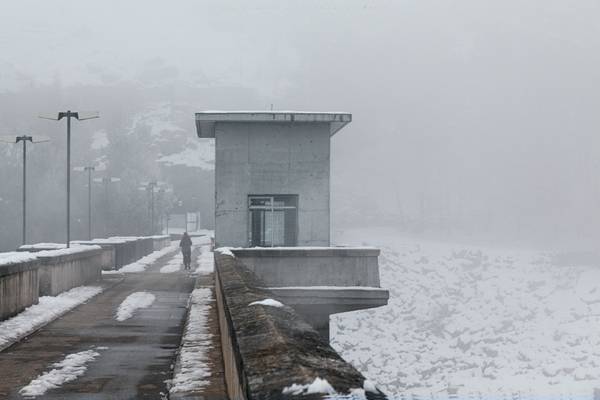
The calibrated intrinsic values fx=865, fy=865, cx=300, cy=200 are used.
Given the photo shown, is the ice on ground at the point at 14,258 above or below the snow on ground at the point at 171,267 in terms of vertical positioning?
Answer: above

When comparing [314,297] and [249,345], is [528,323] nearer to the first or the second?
[314,297]

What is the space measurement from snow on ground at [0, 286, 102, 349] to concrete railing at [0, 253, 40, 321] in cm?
17

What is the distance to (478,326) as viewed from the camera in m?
97.9

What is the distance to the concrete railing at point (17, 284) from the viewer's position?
1554 cm

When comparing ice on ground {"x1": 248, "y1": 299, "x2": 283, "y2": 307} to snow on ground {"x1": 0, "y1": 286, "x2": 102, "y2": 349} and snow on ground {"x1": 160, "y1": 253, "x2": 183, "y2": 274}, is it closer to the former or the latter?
snow on ground {"x1": 0, "y1": 286, "x2": 102, "y2": 349}

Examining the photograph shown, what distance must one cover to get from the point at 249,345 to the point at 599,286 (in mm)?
106962

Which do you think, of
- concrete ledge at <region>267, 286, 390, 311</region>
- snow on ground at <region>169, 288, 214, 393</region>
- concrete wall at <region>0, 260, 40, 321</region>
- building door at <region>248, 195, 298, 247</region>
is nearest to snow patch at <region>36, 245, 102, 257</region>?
concrete wall at <region>0, 260, 40, 321</region>

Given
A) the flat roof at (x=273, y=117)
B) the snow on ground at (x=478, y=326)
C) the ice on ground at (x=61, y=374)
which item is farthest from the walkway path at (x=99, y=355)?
the snow on ground at (x=478, y=326)

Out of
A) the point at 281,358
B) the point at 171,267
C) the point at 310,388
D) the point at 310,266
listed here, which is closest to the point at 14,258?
the point at 310,266

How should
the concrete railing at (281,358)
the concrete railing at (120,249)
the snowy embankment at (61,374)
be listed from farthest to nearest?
1. the concrete railing at (120,249)
2. the snowy embankment at (61,374)
3. the concrete railing at (281,358)

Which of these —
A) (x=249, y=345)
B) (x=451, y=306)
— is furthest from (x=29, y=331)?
(x=451, y=306)

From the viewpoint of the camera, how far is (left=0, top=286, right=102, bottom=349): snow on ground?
13977mm

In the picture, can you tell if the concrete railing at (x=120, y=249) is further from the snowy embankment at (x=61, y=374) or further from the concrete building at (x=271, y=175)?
the snowy embankment at (x=61, y=374)

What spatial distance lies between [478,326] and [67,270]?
79664 millimetres
